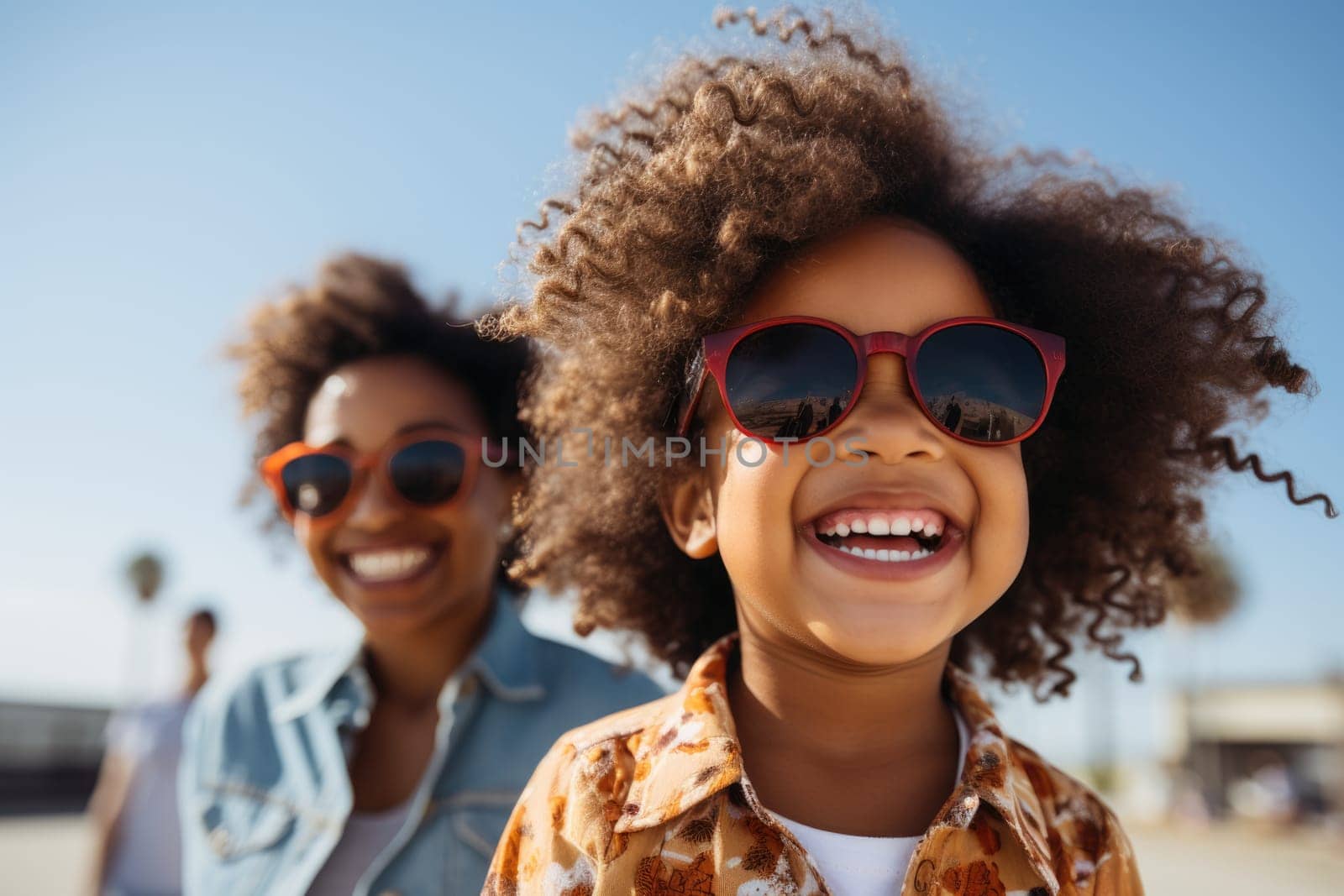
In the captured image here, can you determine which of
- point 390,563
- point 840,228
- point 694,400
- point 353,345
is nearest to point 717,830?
point 694,400

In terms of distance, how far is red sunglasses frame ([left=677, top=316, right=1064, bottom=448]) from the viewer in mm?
1955

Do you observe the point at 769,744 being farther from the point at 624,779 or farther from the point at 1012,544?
the point at 1012,544

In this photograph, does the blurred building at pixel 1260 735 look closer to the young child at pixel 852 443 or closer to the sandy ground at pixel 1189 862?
the sandy ground at pixel 1189 862

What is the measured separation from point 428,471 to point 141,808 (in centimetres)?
292

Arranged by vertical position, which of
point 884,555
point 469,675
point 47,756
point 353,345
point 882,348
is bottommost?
point 47,756

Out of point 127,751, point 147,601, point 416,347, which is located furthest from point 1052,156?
point 147,601

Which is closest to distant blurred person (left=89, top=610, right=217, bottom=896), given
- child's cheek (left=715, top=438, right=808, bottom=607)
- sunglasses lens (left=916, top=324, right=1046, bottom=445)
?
child's cheek (left=715, top=438, right=808, bottom=607)

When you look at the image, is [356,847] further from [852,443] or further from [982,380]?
[982,380]

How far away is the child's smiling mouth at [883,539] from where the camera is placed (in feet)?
6.29

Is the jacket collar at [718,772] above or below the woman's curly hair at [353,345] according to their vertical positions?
below

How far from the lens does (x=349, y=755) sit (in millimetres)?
3188

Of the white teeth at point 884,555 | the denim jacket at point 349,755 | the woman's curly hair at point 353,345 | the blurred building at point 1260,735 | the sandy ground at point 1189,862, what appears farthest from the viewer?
the blurred building at point 1260,735

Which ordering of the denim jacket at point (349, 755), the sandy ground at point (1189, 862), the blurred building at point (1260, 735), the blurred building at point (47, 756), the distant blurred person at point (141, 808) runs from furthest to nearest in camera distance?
the blurred building at point (1260, 735) → the blurred building at point (47, 756) → the sandy ground at point (1189, 862) → the distant blurred person at point (141, 808) → the denim jacket at point (349, 755)

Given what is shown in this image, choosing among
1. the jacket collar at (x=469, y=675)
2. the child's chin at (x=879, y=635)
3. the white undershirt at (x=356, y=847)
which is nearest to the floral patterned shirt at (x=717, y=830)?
the child's chin at (x=879, y=635)
